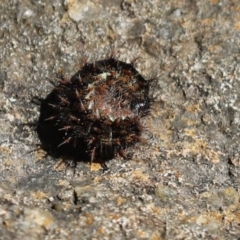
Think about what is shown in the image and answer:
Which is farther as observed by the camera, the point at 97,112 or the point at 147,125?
the point at 147,125

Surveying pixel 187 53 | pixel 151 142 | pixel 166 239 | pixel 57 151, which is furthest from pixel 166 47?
A: pixel 166 239

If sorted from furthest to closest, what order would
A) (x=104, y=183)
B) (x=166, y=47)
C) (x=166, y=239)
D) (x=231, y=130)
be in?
(x=166, y=47)
(x=231, y=130)
(x=104, y=183)
(x=166, y=239)

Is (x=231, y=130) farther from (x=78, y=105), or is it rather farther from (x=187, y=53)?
(x=78, y=105)
